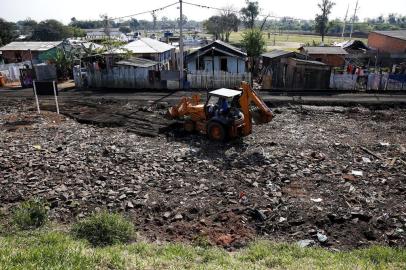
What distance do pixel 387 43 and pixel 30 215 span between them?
48965mm

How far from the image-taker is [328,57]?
3566 centimetres

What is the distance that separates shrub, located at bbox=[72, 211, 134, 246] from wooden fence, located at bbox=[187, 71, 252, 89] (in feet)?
61.4

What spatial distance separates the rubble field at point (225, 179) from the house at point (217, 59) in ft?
46.5

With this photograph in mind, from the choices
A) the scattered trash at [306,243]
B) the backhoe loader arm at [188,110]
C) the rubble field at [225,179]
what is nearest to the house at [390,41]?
the rubble field at [225,179]

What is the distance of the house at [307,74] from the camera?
982 inches

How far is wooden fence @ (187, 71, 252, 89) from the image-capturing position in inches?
1013

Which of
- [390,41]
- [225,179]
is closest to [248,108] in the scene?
[225,179]

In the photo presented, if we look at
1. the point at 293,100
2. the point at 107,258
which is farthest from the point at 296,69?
the point at 107,258

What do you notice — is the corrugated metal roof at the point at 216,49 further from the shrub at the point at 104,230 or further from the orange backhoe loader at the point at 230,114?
the shrub at the point at 104,230

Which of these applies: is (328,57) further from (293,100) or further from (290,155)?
(290,155)

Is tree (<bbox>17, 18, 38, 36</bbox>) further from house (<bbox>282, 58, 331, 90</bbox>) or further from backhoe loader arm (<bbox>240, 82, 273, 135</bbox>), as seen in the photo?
backhoe loader arm (<bbox>240, 82, 273, 135</bbox>)

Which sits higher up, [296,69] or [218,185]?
[296,69]

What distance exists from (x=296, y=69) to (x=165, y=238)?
19635 millimetres

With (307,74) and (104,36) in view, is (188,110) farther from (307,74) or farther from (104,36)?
(104,36)
